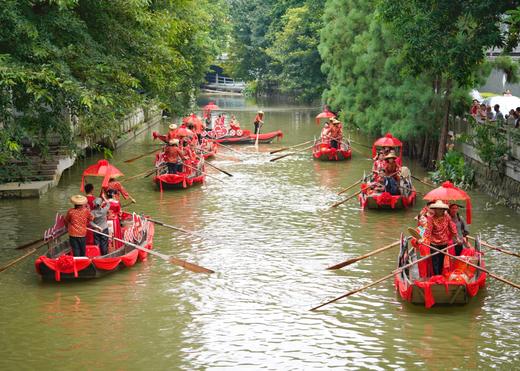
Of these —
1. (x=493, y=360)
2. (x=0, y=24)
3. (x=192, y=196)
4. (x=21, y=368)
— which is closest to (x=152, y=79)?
(x=192, y=196)

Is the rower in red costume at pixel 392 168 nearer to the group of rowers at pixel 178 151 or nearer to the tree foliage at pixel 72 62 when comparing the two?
the tree foliage at pixel 72 62

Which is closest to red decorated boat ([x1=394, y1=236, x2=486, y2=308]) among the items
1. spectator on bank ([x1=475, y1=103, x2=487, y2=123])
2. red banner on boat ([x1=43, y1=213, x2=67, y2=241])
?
red banner on boat ([x1=43, y1=213, x2=67, y2=241])

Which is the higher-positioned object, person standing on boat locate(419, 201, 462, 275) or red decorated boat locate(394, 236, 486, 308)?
person standing on boat locate(419, 201, 462, 275)

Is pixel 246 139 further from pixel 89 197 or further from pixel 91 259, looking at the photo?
pixel 91 259

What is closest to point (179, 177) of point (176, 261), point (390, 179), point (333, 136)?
point (390, 179)

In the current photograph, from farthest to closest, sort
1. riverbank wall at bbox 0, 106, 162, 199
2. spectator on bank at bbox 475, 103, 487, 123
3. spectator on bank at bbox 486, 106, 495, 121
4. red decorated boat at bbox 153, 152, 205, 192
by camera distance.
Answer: spectator on bank at bbox 486, 106, 495, 121, spectator on bank at bbox 475, 103, 487, 123, red decorated boat at bbox 153, 152, 205, 192, riverbank wall at bbox 0, 106, 162, 199

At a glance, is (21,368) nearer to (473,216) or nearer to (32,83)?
(32,83)

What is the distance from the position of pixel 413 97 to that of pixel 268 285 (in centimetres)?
1642

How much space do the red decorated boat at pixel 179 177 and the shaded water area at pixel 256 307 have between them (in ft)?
9.91

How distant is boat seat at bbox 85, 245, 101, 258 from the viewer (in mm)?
16578

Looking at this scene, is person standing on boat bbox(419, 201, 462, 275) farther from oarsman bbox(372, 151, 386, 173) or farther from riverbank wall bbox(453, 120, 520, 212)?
oarsman bbox(372, 151, 386, 173)

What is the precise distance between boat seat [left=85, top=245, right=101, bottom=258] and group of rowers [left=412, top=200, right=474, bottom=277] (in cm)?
625

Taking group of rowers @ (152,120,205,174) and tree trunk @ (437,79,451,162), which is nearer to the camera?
group of rowers @ (152,120,205,174)

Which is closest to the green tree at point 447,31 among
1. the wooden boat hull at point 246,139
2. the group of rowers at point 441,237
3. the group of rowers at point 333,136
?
the group of rowers at point 333,136
